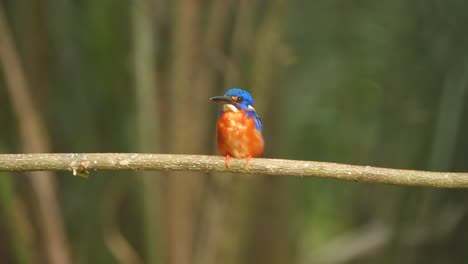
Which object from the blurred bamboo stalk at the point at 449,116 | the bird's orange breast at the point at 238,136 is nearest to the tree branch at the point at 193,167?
the bird's orange breast at the point at 238,136

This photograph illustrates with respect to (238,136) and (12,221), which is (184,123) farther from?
(12,221)

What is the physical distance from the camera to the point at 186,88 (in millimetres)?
3629

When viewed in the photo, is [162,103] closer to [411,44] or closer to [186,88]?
[186,88]

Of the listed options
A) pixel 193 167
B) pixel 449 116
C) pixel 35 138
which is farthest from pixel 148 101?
pixel 449 116

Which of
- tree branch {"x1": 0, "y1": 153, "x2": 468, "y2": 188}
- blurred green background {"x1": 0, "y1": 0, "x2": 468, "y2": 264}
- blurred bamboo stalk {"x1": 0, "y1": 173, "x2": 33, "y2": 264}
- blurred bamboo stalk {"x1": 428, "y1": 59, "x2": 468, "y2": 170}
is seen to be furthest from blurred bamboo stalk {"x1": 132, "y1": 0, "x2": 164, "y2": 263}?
blurred bamboo stalk {"x1": 428, "y1": 59, "x2": 468, "y2": 170}

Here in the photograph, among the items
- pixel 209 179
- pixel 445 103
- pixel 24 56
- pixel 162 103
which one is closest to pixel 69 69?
pixel 24 56

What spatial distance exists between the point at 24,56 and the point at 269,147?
65.0 inches

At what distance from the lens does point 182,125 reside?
363 cm

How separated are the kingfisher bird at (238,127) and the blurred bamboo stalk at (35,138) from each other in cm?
116

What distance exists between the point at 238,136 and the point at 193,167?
0.79 m

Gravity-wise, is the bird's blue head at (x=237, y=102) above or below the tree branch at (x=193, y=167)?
above

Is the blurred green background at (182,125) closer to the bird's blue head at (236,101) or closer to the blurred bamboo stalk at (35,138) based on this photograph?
the blurred bamboo stalk at (35,138)

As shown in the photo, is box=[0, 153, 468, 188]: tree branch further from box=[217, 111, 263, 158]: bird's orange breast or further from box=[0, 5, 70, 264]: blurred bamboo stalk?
box=[0, 5, 70, 264]: blurred bamboo stalk

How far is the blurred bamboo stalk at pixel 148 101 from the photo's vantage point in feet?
12.1
